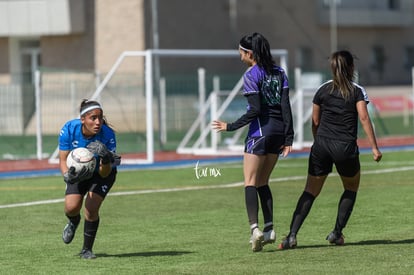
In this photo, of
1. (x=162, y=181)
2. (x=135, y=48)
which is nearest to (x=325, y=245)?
(x=162, y=181)

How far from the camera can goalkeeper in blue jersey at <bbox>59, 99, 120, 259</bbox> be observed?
10562mm

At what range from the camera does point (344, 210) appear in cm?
1133

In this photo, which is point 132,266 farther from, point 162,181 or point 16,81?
point 16,81

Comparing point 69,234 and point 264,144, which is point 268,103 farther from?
point 69,234

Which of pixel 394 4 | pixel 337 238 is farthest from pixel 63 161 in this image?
pixel 394 4

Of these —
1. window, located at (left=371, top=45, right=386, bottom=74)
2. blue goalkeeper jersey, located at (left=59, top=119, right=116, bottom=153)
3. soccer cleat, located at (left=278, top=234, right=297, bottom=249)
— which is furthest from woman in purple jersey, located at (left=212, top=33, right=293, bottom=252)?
window, located at (left=371, top=45, right=386, bottom=74)

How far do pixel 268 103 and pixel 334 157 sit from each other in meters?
0.83

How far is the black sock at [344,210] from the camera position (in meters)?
11.2

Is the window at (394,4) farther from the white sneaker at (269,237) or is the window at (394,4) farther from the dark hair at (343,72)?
the white sneaker at (269,237)

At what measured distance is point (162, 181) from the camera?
19.7 metres

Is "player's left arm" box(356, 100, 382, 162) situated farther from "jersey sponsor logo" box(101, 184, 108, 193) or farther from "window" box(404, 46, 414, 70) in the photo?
"window" box(404, 46, 414, 70)

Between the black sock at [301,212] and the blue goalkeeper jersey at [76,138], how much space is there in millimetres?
1953

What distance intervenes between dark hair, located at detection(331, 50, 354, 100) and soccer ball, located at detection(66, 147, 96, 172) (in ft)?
8.18

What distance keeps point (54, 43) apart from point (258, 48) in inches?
1232
